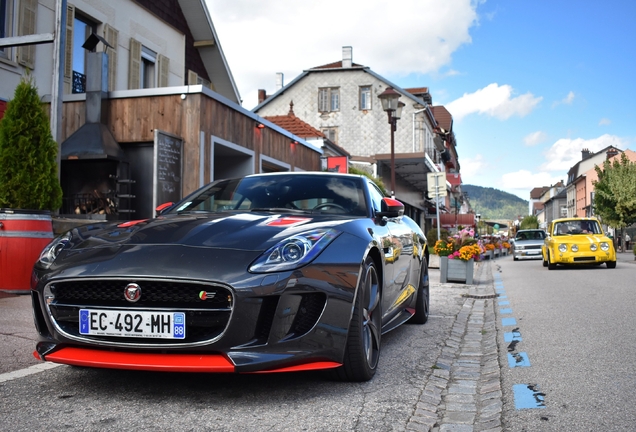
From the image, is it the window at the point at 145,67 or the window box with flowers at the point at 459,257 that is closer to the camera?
the window box with flowers at the point at 459,257

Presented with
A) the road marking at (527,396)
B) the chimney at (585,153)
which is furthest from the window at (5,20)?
the chimney at (585,153)

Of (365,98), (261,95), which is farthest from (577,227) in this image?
(261,95)

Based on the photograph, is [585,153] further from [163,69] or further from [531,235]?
[163,69]

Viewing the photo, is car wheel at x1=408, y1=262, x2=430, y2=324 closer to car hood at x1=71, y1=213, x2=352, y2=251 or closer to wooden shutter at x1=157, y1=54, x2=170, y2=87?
car hood at x1=71, y1=213, x2=352, y2=251

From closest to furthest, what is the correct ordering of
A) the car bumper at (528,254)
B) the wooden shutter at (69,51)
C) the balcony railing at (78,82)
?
the wooden shutter at (69,51)
the balcony railing at (78,82)
the car bumper at (528,254)

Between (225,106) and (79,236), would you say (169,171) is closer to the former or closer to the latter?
(225,106)

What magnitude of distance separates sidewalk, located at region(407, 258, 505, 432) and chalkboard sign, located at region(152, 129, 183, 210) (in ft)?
20.8

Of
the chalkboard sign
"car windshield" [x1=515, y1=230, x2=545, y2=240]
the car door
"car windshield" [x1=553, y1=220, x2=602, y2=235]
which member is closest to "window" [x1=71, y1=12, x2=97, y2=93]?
the chalkboard sign

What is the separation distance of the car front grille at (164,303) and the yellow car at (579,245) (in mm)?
15496

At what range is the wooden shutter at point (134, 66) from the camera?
15508 mm

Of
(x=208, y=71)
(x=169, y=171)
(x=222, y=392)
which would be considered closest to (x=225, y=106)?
(x=169, y=171)

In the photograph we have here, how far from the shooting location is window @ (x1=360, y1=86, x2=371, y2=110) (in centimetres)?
4288

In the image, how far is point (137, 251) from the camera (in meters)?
3.37

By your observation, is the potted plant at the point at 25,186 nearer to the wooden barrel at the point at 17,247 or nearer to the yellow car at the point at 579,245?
the wooden barrel at the point at 17,247
